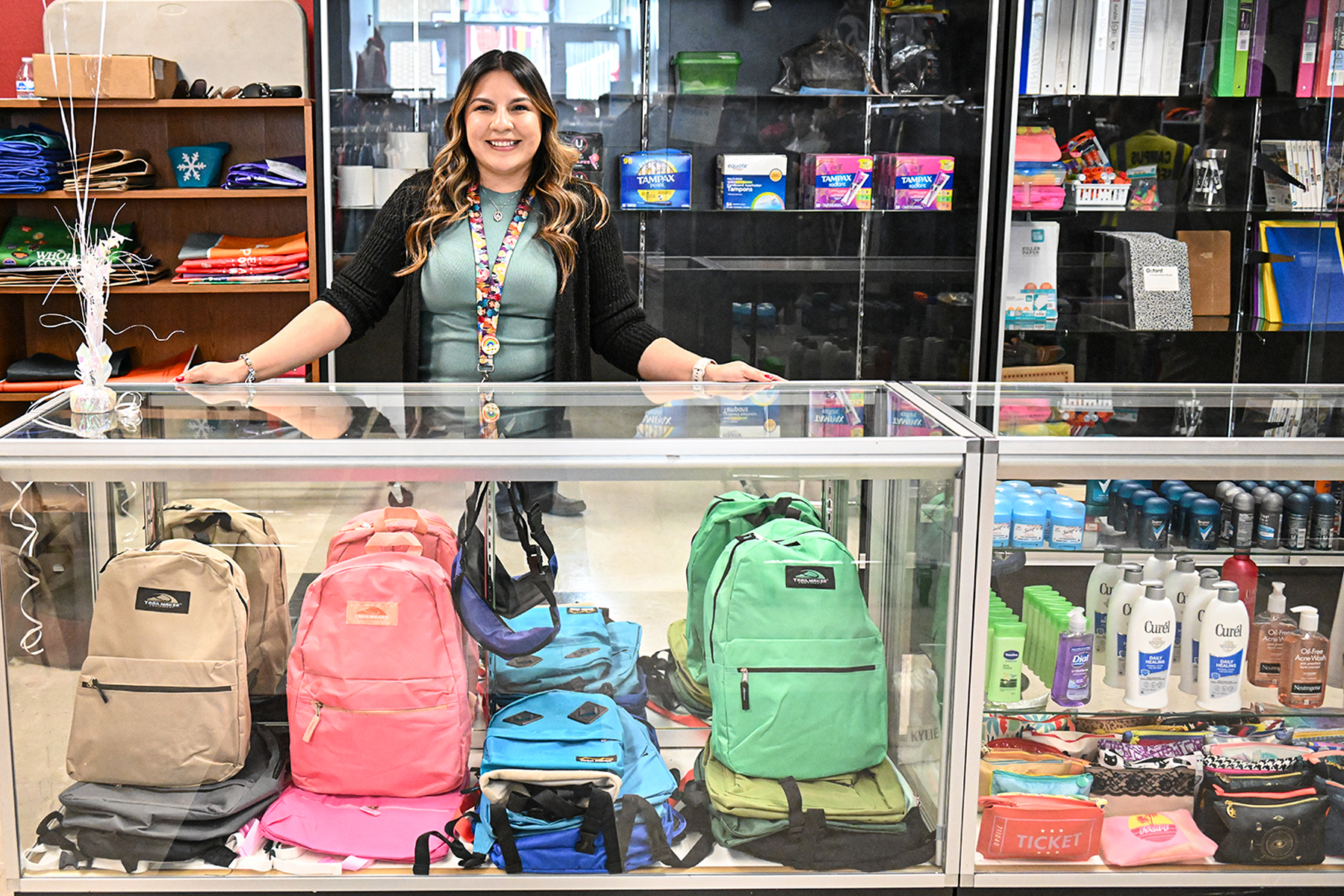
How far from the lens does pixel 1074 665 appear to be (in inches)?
77.2

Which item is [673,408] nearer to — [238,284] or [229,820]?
[229,820]

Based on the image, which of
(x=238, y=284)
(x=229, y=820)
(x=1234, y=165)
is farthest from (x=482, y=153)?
(x=1234, y=165)

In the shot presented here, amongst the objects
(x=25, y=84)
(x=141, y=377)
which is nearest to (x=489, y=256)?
(x=141, y=377)

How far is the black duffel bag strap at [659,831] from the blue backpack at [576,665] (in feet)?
0.65

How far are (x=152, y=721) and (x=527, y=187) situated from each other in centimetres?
130

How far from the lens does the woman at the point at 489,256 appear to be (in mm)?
2365

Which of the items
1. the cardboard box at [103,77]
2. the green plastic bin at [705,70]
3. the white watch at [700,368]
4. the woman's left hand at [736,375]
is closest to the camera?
the woman's left hand at [736,375]

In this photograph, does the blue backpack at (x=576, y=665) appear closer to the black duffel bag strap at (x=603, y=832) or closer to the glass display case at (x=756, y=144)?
the black duffel bag strap at (x=603, y=832)

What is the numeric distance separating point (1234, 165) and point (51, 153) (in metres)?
4.38

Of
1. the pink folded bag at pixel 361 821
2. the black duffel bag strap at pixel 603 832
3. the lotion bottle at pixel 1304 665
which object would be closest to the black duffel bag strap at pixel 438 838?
the pink folded bag at pixel 361 821

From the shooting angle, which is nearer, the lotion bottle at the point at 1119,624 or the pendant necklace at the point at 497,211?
the lotion bottle at the point at 1119,624

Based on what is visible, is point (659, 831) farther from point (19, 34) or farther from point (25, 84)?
point (19, 34)

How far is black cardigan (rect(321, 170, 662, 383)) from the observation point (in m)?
2.45

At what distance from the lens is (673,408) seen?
186 centimetres
